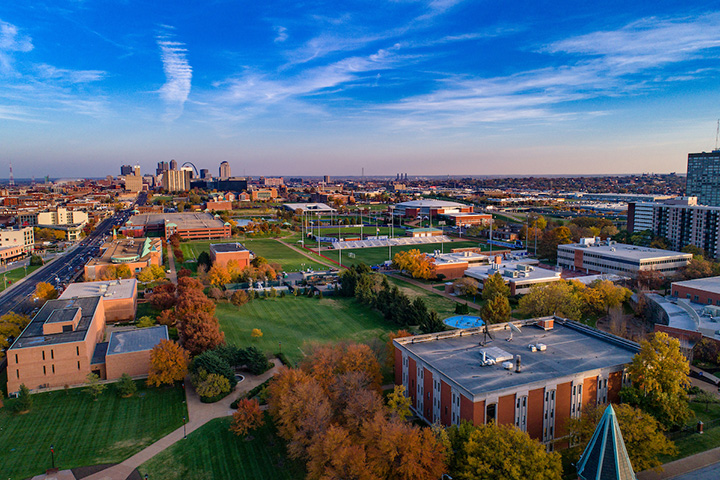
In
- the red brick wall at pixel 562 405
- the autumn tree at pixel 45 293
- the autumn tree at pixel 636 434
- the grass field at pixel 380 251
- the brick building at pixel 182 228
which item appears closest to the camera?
the autumn tree at pixel 636 434

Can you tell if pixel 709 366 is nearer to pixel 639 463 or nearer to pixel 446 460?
pixel 639 463

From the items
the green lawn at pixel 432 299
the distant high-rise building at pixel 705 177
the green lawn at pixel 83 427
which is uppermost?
the distant high-rise building at pixel 705 177

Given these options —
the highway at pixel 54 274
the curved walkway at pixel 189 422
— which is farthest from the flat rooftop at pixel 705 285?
the highway at pixel 54 274

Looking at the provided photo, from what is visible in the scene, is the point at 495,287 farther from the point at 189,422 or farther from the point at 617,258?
the point at 189,422

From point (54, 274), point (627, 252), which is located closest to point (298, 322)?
point (54, 274)

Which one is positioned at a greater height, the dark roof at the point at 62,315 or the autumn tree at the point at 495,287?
the dark roof at the point at 62,315

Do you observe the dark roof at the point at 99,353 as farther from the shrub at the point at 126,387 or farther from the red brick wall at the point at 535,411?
the red brick wall at the point at 535,411

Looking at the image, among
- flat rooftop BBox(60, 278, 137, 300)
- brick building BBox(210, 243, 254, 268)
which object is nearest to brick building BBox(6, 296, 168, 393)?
flat rooftop BBox(60, 278, 137, 300)

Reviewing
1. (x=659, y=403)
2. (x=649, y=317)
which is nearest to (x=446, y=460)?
(x=659, y=403)
